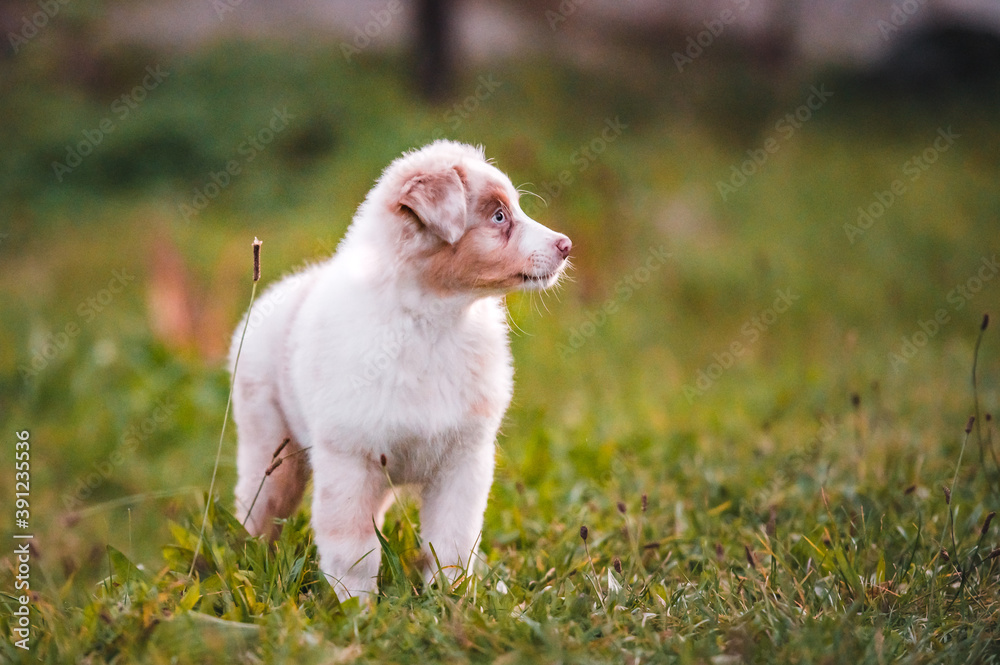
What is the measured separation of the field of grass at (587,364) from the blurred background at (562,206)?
48 mm

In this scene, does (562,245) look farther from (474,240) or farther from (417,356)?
(417,356)

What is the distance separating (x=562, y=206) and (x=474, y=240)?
687 centimetres

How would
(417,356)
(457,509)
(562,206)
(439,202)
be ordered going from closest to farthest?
(439,202), (417,356), (457,509), (562,206)

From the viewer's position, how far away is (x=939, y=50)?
13.7 meters

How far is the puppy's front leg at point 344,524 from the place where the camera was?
10.7 feet

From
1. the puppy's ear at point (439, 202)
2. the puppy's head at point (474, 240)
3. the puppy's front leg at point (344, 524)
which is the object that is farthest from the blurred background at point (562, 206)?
the puppy's ear at point (439, 202)

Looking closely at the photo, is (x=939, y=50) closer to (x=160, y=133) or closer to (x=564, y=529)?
(x=160, y=133)

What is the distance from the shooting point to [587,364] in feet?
26.5

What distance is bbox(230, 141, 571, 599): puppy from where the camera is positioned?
10.7 feet

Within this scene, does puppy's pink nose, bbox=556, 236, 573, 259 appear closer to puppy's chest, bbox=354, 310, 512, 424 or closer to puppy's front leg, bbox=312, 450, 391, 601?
puppy's chest, bbox=354, 310, 512, 424

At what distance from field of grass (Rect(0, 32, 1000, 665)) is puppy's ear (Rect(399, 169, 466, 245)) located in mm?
1199

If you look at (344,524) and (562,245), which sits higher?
(562,245)

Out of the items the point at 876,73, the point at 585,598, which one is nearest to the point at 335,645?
the point at 585,598

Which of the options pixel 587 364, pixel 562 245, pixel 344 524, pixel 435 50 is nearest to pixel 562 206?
pixel 587 364
